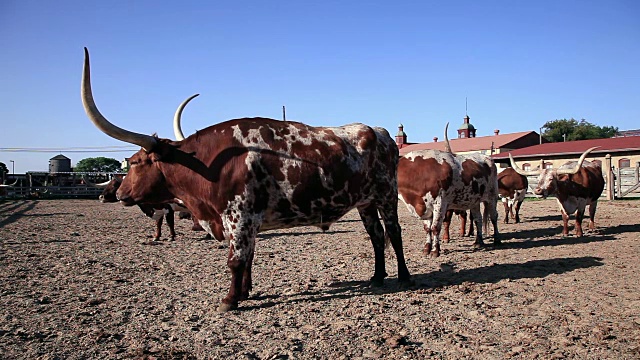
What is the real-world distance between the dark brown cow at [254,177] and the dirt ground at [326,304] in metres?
0.74

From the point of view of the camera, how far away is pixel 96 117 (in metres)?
5.10

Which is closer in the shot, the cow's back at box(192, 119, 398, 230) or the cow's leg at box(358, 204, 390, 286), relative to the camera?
the cow's back at box(192, 119, 398, 230)

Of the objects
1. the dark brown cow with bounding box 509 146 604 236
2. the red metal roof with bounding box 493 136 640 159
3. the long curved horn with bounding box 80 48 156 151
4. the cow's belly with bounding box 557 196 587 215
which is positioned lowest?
the cow's belly with bounding box 557 196 587 215

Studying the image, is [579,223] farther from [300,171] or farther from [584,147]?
[584,147]

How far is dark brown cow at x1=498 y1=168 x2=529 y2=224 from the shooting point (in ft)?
51.1

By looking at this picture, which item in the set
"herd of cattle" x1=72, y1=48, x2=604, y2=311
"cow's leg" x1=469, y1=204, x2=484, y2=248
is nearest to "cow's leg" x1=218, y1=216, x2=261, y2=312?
"herd of cattle" x1=72, y1=48, x2=604, y2=311

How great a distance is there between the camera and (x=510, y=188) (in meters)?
16.1

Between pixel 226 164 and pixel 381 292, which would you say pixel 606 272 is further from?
pixel 226 164

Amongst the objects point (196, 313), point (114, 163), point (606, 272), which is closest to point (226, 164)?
point (196, 313)

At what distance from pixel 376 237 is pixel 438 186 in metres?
3.00

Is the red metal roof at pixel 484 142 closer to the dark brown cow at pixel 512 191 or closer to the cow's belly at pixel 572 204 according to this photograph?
the dark brown cow at pixel 512 191

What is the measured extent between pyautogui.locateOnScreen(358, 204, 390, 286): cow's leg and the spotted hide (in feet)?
8.37

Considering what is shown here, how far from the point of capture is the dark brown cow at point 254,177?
5520mm

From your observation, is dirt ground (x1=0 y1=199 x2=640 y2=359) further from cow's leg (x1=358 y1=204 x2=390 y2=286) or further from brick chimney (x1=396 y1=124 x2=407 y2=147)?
brick chimney (x1=396 y1=124 x2=407 y2=147)
